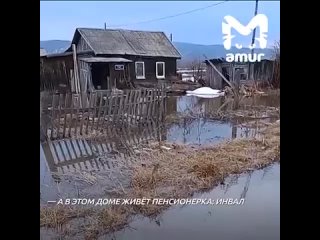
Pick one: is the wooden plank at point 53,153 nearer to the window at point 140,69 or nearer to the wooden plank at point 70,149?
the wooden plank at point 70,149

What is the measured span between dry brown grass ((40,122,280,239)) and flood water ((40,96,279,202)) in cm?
5

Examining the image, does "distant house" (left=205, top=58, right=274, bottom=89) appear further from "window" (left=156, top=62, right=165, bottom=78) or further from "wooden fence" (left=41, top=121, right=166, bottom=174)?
"wooden fence" (left=41, top=121, right=166, bottom=174)

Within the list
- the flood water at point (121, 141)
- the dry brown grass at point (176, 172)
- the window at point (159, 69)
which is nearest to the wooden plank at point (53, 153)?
the flood water at point (121, 141)

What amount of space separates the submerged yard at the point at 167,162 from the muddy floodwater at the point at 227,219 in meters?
0.04

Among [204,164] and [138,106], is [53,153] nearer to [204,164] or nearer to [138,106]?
[138,106]

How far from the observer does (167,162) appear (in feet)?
7.02

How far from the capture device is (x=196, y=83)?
7.18 ft

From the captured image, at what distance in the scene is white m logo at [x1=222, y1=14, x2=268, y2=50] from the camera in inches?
80.8

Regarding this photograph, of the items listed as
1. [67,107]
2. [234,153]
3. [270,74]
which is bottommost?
[234,153]

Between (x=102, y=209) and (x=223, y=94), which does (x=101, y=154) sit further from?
(x=223, y=94)

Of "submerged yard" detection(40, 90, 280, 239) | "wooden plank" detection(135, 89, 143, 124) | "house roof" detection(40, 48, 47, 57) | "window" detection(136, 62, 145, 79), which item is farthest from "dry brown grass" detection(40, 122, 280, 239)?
"house roof" detection(40, 48, 47, 57)
